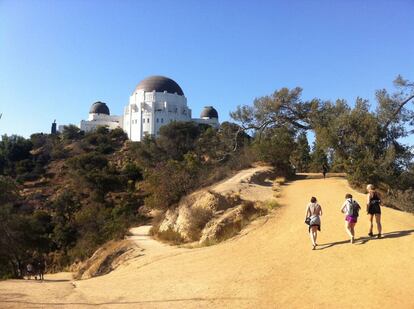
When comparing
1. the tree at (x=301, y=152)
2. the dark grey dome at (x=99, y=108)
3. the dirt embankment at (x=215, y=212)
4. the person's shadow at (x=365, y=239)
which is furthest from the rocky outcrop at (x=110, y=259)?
the dark grey dome at (x=99, y=108)

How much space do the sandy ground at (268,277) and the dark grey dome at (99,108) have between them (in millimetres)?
66694

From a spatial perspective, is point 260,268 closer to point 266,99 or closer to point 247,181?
point 247,181

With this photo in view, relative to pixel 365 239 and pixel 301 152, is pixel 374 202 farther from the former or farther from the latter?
pixel 301 152

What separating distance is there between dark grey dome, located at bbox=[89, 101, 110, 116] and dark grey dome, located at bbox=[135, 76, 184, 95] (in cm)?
1150

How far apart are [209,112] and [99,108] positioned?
20689 millimetres

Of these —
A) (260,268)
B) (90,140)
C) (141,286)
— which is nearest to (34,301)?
(141,286)

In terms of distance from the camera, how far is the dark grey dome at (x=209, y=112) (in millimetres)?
72519

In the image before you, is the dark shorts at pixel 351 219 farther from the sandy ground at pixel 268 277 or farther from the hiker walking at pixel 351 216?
the sandy ground at pixel 268 277

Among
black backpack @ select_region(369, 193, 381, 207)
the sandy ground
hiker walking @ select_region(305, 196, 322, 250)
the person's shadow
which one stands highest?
black backpack @ select_region(369, 193, 381, 207)

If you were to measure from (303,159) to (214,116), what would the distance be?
45.6 meters

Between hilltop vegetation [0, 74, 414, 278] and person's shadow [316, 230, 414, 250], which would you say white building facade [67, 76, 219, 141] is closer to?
hilltop vegetation [0, 74, 414, 278]

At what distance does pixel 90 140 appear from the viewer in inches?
2514

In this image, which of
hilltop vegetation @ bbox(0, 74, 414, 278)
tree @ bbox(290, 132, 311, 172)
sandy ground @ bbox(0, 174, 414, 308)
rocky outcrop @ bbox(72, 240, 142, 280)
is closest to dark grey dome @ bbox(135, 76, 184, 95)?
hilltop vegetation @ bbox(0, 74, 414, 278)

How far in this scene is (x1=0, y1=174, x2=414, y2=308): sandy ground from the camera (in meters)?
7.59
